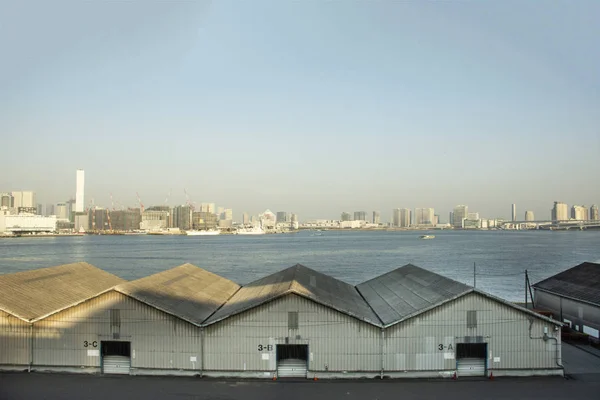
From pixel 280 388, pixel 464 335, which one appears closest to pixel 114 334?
pixel 280 388

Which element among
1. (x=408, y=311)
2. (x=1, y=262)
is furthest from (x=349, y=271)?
(x=1, y=262)

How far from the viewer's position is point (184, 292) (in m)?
22.5

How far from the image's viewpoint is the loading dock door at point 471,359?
17.2 meters

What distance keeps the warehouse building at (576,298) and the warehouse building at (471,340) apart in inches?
274

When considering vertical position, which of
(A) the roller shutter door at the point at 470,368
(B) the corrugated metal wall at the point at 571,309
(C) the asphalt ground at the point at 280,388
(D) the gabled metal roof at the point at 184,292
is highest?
(D) the gabled metal roof at the point at 184,292

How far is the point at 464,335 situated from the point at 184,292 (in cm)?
1204

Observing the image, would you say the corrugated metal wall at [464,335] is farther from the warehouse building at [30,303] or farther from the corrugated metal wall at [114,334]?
the warehouse building at [30,303]

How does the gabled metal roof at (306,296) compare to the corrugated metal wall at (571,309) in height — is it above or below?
above

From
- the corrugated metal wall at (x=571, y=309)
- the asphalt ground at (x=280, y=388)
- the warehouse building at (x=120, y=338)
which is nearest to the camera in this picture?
the asphalt ground at (x=280, y=388)

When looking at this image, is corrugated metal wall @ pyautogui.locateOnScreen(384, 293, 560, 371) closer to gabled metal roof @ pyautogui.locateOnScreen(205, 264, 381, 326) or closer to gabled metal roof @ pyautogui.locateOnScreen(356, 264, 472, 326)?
gabled metal roof @ pyautogui.locateOnScreen(356, 264, 472, 326)

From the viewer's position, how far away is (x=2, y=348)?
57.2ft

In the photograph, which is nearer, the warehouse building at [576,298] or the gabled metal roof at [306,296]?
the gabled metal roof at [306,296]

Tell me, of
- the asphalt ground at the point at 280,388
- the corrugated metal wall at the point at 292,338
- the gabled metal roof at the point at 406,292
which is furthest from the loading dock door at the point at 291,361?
the gabled metal roof at the point at 406,292

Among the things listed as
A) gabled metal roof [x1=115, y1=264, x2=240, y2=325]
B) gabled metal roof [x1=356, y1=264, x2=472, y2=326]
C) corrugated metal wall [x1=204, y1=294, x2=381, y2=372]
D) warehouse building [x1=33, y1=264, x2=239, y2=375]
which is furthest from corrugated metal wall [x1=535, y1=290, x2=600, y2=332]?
warehouse building [x1=33, y1=264, x2=239, y2=375]
